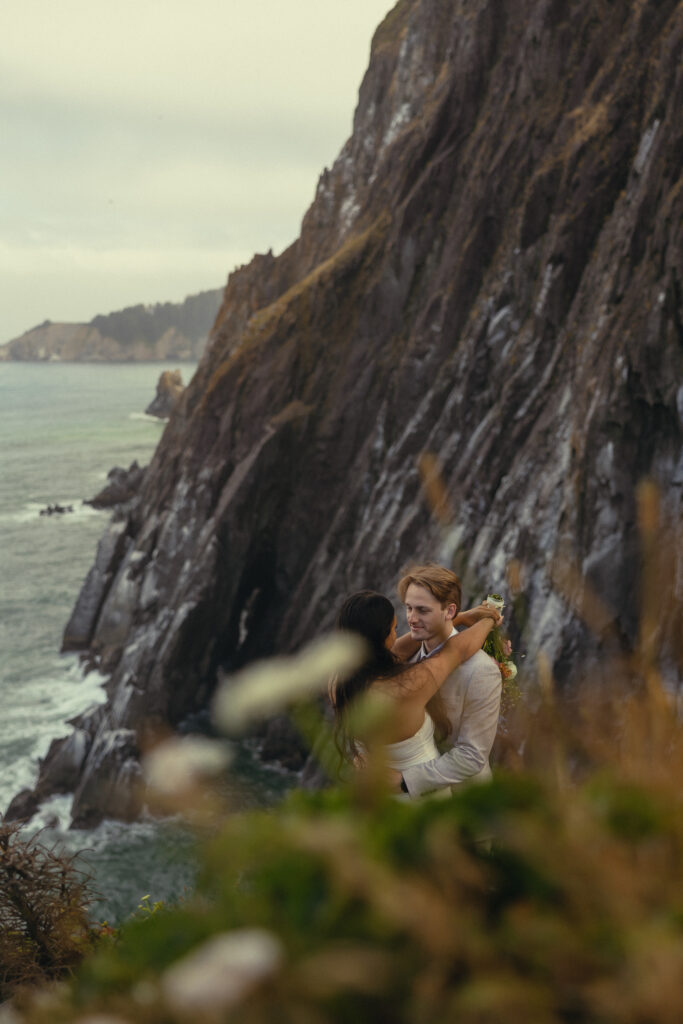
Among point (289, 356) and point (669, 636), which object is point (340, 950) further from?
point (289, 356)

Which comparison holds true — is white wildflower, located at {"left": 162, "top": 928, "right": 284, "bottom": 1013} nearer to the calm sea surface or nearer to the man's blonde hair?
the calm sea surface

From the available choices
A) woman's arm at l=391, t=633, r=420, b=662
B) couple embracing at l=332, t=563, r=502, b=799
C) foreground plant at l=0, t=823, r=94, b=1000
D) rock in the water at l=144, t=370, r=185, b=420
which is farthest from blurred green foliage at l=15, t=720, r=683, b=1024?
rock in the water at l=144, t=370, r=185, b=420

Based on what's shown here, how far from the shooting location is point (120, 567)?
150 ft

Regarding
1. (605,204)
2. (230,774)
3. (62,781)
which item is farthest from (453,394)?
(62,781)

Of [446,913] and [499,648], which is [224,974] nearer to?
[446,913]

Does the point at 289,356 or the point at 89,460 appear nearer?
the point at 289,356

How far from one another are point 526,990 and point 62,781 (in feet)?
111

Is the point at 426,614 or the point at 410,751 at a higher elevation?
the point at 426,614

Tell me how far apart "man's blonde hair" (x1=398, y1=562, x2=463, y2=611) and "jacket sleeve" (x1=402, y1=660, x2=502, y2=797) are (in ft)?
1.88

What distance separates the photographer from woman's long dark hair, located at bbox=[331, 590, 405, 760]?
4.60 metres

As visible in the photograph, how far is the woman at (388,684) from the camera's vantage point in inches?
181

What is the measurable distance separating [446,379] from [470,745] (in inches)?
1101

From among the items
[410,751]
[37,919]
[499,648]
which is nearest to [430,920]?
[410,751]

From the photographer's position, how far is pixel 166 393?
148 metres
